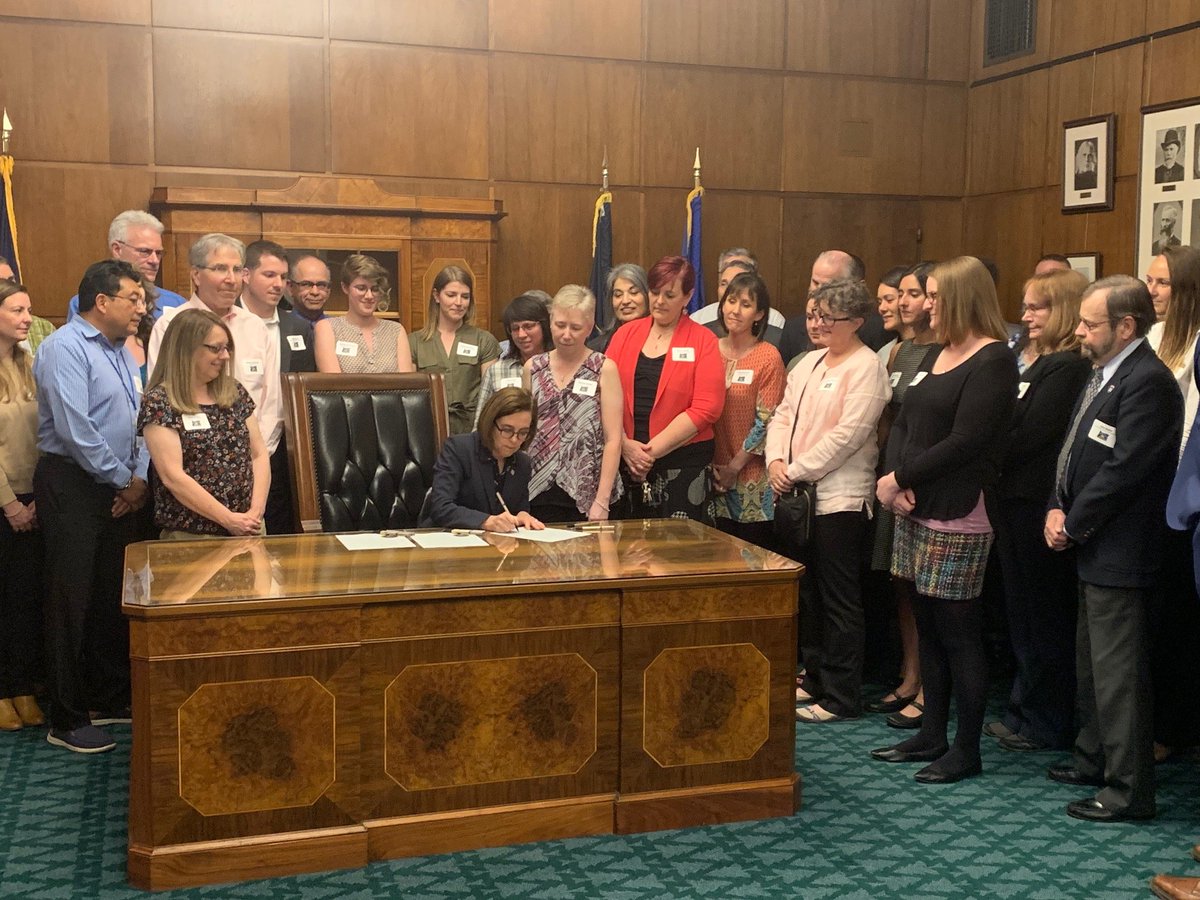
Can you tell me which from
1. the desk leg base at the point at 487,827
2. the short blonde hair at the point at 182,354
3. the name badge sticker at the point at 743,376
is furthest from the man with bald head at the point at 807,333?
the desk leg base at the point at 487,827

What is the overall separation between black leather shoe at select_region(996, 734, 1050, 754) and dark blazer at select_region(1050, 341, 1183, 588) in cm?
90

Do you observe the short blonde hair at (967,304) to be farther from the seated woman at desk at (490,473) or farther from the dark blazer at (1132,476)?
the seated woman at desk at (490,473)

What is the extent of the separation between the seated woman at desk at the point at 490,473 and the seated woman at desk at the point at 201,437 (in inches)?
23.9

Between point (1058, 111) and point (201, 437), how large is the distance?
228 inches

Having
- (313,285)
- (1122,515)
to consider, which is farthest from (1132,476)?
(313,285)

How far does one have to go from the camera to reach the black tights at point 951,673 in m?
3.82

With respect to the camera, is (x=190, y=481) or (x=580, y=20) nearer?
(x=190, y=481)

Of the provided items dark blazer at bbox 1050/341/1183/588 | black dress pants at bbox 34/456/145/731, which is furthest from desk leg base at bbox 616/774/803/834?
black dress pants at bbox 34/456/145/731

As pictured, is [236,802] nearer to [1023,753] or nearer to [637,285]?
[1023,753]

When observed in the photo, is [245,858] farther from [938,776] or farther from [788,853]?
[938,776]

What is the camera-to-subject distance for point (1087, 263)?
7.39 metres

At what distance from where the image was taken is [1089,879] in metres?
3.19

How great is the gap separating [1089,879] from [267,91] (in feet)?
19.7

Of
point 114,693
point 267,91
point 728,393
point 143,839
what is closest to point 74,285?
point 267,91
